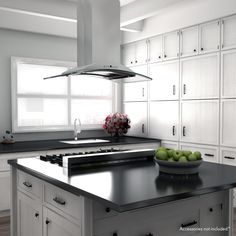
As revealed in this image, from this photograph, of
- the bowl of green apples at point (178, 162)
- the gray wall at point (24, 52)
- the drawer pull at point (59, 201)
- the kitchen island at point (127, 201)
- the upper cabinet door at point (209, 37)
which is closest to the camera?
the kitchen island at point (127, 201)

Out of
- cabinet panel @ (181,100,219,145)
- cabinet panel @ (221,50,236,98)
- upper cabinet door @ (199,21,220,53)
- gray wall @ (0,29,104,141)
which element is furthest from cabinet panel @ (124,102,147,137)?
cabinet panel @ (221,50,236,98)

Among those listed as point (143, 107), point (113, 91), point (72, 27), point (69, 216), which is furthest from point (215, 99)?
point (69, 216)

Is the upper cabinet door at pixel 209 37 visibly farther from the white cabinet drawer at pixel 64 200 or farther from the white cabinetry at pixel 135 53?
the white cabinet drawer at pixel 64 200

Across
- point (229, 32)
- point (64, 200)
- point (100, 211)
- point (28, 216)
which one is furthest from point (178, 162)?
point (229, 32)

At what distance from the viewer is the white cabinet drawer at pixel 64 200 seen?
1907 mm

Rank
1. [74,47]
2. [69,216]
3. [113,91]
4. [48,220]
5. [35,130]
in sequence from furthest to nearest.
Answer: [113,91] → [74,47] → [35,130] → [48,220] → [69,216]

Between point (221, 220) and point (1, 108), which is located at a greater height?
point (1, 108)

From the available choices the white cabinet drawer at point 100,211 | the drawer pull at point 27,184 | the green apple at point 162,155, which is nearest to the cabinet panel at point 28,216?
the drawer pull at point 27,184

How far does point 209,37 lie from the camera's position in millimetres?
4305

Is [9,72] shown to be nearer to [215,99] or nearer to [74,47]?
[74,47]

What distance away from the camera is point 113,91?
5.91m

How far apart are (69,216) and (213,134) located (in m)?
2.82

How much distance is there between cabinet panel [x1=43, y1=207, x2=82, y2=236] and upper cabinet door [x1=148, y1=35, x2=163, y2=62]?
343 centimetres

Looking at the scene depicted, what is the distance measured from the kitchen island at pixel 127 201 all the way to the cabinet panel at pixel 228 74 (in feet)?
5.80
